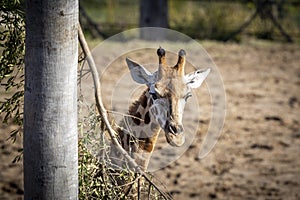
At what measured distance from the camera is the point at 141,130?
475 centimetres

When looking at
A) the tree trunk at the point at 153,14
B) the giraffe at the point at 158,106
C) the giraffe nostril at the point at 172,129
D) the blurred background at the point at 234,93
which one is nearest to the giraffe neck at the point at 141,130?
the giraffe at the point at 158,106

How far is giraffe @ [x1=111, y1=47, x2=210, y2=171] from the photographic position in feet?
14.0

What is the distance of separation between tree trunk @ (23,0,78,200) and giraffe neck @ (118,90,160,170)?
1.12 meters

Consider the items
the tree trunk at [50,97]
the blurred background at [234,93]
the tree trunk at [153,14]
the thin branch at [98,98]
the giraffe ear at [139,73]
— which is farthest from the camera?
the tree trunk at [153,14]

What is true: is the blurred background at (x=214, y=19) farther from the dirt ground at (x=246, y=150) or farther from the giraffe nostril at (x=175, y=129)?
the giraffe nostril at (x=175, y=129)

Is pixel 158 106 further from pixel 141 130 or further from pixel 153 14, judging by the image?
pixel 153 14

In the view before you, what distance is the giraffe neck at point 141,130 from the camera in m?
4.70

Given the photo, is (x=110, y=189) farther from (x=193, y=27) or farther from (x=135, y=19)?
(x=135, y=19)

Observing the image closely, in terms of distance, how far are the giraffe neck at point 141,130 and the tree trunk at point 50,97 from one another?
1.12 m

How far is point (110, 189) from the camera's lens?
4.30 m

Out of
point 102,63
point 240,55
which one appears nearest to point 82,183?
point 102,63

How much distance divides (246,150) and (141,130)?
4.17m

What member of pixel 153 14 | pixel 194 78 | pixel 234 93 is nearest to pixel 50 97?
pixel 194 78

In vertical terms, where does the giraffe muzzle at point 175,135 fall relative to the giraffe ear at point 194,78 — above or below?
below
